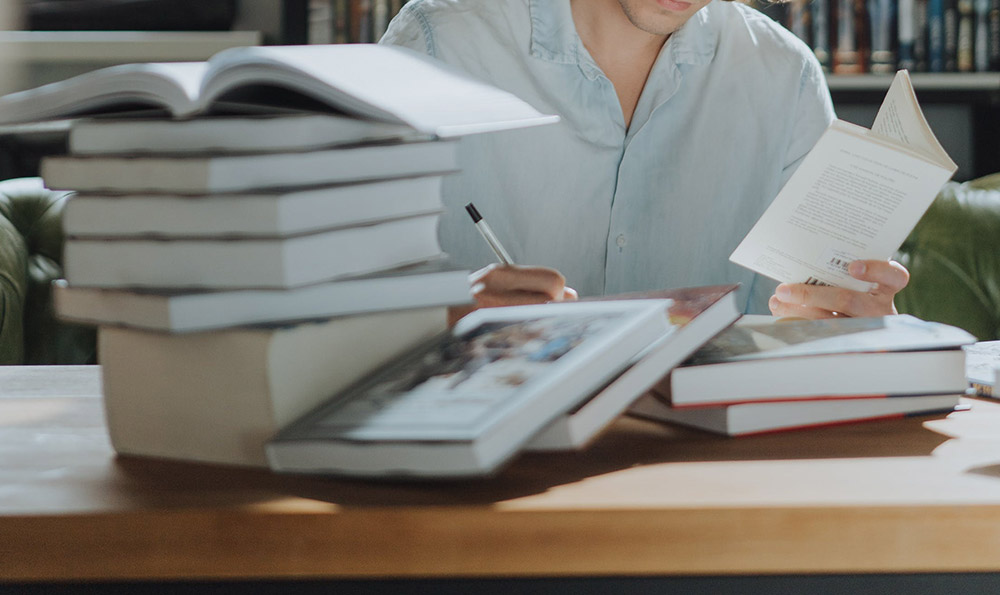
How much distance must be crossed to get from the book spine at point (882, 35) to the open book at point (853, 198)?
5.37 feet

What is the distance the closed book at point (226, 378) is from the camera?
57cm

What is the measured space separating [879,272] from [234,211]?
642 mm

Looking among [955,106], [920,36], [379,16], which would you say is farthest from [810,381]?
[955,106]

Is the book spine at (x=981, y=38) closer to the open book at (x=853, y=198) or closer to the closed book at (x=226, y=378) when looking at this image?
the open book at (x=853, y=198)

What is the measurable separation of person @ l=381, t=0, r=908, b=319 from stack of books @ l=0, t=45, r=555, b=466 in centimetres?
82

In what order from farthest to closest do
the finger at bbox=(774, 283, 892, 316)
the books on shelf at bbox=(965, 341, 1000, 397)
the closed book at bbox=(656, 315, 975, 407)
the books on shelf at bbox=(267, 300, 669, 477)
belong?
the finger at bbox=(774, 283, 892, 316) → the books on shelf at bbox=(965, 341, 1000, 397) → the closed book at bbox=(656, 315, 975, 407) → the books on shelf at bbox=(267, 300, 669, 477)

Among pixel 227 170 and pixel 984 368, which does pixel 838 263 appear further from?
pixel 227 170

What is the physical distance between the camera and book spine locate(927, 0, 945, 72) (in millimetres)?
2377

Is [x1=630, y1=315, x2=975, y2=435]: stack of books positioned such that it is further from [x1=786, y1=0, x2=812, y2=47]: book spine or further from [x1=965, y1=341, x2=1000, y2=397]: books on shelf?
[x1=786, y1=0, x2=812, y2=47]: book spine

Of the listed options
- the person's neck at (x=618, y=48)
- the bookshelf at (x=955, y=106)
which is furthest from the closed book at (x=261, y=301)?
the bookshelf at (x=955, y=106)

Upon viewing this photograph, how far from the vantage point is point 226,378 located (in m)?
0.57

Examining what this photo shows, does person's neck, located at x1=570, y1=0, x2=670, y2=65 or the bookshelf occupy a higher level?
person's neck, located at x1=570, y1=0, x2=670, y2=65

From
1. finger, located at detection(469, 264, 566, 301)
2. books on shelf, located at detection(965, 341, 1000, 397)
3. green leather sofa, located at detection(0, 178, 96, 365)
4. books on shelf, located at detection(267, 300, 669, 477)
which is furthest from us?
green leather sofa, located at detection(0, 178, 96, 365)

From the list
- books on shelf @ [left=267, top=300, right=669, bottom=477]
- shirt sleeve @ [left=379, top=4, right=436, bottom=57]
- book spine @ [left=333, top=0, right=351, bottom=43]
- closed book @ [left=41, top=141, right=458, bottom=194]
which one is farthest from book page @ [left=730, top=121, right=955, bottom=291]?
book spine @ [left=333, top=0, right=351, bottom=43]
